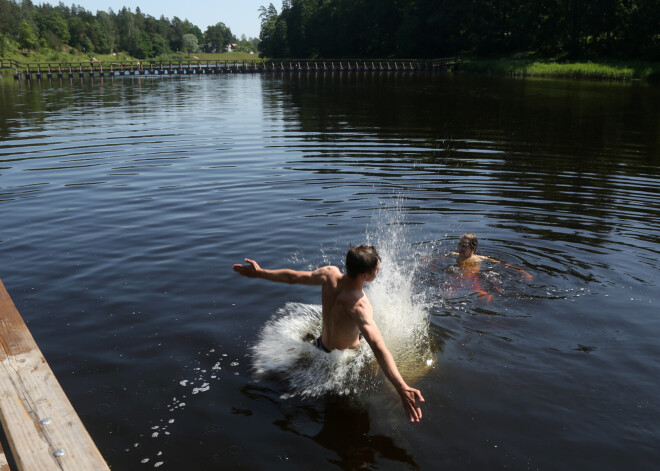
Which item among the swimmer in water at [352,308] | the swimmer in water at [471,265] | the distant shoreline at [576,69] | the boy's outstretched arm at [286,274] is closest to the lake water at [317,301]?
the swimmer in water at [471,265]

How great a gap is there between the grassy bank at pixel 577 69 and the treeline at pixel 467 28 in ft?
19.1

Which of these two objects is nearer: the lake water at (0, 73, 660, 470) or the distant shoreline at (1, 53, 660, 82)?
the lake water at (0, 73, 660, 470)

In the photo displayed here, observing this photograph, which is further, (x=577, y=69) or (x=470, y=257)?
(x=577, y=69)

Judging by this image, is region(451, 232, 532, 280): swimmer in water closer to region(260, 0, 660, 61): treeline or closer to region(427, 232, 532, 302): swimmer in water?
region(427, 232, 532, 302): swimmer in water

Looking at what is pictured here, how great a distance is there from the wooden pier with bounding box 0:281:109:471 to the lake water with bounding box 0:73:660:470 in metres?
1.42

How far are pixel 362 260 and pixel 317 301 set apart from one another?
330cm

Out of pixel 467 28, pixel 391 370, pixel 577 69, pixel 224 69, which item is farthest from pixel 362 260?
pixel 467 28

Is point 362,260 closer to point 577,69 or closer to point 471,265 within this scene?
point 471,265

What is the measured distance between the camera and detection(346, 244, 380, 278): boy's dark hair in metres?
5.67

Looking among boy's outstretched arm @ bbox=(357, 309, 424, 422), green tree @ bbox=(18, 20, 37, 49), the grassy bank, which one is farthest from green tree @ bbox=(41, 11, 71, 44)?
boy's outstretched arm @ bbox=(357, 309, 424, 422)

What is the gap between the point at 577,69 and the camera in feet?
209

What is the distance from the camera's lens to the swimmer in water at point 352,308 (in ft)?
17.5

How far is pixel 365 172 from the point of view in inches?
696

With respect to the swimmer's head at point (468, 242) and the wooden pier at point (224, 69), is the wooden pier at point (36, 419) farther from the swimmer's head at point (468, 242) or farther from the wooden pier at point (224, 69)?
the wooden pier at point (224, 69)
